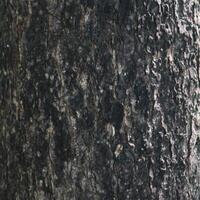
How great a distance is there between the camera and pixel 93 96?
5.91ft

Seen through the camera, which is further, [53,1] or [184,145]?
[184,145]

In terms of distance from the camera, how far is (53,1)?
179 cm

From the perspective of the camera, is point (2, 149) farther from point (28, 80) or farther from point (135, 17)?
point (135, 17)

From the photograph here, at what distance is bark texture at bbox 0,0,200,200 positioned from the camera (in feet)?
5.90

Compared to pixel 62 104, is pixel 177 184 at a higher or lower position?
lower

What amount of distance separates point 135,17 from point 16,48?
38 centimetres

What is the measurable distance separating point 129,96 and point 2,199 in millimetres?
537

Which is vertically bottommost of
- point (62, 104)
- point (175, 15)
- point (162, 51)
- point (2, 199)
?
point (2, 199)

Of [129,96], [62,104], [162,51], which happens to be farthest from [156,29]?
[62,104]

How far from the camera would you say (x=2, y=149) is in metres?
1.90

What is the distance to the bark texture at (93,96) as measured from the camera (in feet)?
5.90

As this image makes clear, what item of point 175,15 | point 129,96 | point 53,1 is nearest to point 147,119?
point 129,96

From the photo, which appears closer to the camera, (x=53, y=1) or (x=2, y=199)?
(x=53, y=1)

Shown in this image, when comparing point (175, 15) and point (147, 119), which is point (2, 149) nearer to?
point (147, 119)
